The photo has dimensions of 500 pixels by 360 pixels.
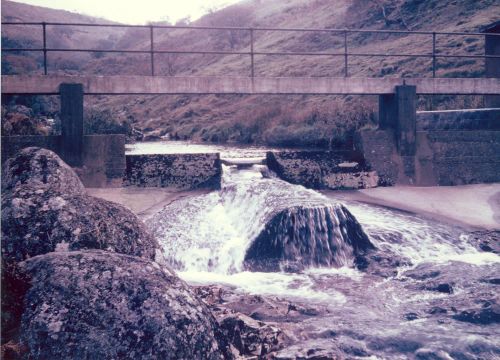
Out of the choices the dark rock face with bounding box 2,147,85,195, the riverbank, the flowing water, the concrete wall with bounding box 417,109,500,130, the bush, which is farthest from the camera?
the bush

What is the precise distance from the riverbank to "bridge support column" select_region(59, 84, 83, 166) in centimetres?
511

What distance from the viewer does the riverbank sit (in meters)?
11.3

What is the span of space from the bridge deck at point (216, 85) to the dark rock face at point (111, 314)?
8329 mm

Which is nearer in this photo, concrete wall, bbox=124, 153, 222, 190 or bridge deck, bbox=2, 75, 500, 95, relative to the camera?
bridge deck, bbox=2, 75, 500, 95

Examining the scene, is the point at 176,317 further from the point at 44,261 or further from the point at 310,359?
the point at 310,359

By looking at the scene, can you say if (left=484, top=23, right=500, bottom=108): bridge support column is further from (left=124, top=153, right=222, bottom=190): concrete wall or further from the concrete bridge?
(left=124, top=153, right=222, bottom=190): concrete wall

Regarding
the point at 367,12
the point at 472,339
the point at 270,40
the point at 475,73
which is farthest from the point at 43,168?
the point at 270,40

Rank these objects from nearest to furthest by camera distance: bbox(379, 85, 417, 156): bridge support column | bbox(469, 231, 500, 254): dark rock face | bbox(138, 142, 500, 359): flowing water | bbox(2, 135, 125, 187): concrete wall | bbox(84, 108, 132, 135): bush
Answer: bbox(138, 142, 500, 359): flowing water
bbox(469, 231, 500, 254): dark rock face
bbox(2, 135, 125, 187): concrete wall
bbox(379, 85, 417, 156): bridge support column
bbox(84, 108, 132, 135): bush

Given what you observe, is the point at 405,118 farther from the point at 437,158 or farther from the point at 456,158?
the point at 456,158

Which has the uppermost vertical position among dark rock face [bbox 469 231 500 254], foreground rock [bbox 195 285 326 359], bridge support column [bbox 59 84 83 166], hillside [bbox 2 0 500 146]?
hillside [bbox 2 0 500 146]

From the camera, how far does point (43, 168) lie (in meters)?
7.85

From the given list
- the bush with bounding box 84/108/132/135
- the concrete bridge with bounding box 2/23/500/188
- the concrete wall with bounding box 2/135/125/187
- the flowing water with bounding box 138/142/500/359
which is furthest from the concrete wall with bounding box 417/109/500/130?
the bush with bounding box 84/108/132/135

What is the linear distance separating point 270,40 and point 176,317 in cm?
4161

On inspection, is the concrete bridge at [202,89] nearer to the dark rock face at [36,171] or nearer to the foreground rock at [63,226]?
the dark rock face at [36,171]
